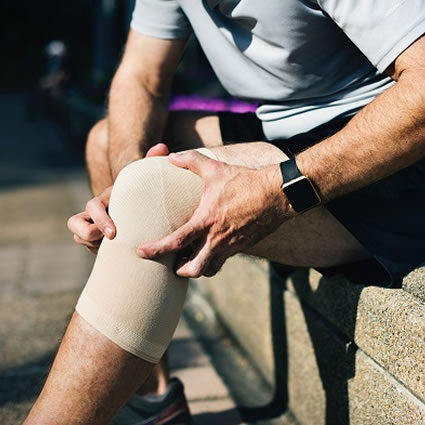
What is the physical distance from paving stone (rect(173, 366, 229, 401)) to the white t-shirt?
966 millimetres

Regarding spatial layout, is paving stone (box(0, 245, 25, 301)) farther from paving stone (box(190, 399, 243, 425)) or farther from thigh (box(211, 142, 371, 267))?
thigh (box(211, 142, 371, 267))

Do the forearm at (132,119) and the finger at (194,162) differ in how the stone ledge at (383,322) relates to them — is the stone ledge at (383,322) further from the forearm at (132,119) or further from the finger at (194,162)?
the forearm at (132,119)

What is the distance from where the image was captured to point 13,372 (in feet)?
8.23

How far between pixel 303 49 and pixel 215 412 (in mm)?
1228

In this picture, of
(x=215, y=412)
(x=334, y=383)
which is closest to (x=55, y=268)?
(x=215, y=412)

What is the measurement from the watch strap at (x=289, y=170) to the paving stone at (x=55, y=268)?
2246mm

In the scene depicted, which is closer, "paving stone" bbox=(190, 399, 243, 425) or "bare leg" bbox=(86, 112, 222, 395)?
"bare leg" bbox=(86, 112, 222, 395)

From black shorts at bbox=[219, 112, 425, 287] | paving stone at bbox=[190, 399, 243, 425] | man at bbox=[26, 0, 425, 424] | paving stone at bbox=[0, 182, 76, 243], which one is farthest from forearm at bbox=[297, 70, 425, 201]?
paving stone at bbox=[0, 182, 76, 243]

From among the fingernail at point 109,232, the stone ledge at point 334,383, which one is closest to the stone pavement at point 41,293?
the stone ledge at point 334,383

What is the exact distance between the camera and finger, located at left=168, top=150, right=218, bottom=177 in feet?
4.67

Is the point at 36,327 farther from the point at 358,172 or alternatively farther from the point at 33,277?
the point at 358,172

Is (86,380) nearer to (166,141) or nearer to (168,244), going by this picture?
(168,244)

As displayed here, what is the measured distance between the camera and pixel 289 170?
1.41 metres

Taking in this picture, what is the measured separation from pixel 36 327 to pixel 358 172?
2002mm
